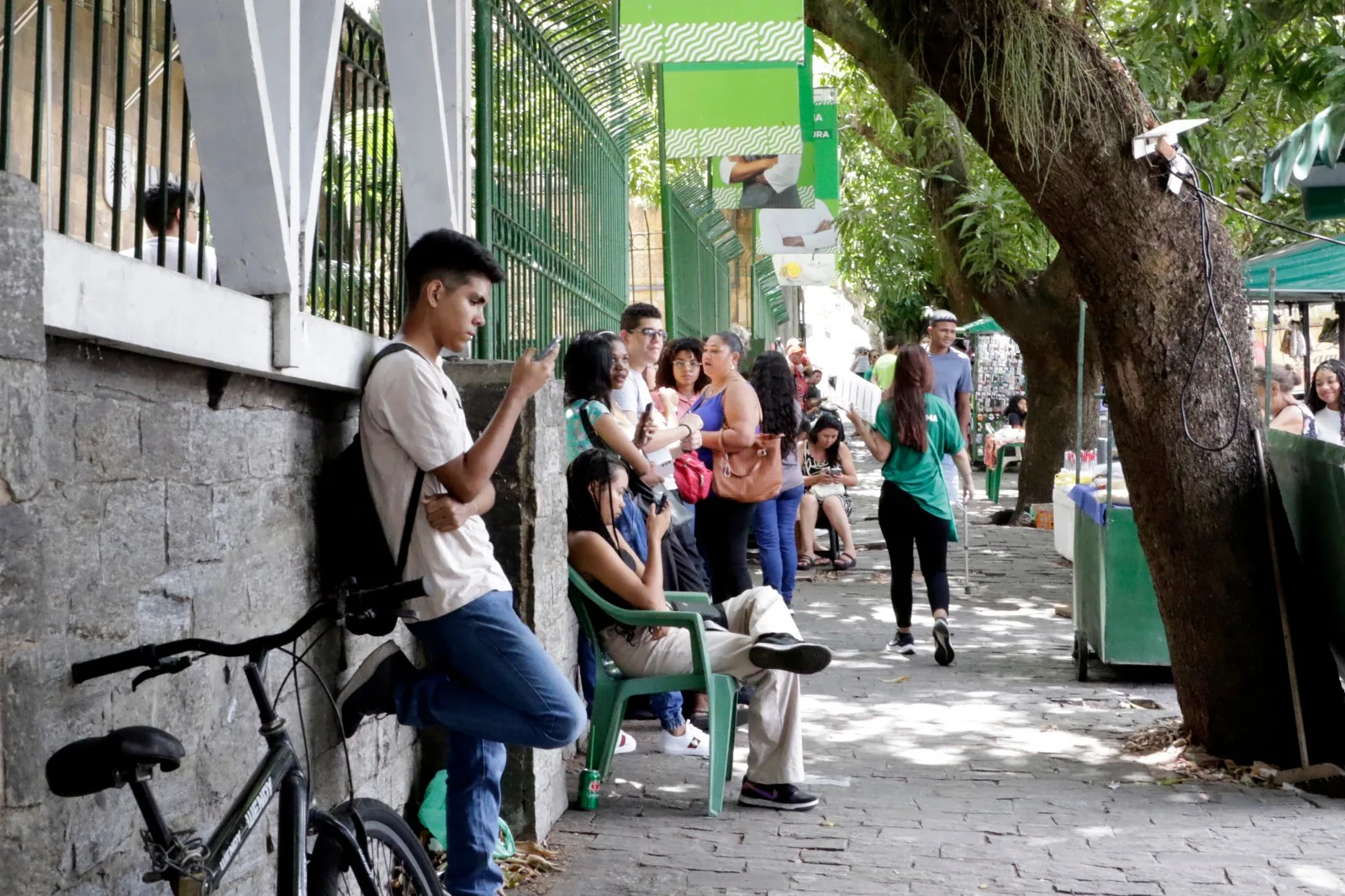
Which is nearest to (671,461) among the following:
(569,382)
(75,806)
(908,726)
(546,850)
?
(569,382)

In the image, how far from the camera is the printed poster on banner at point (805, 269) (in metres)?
23.9

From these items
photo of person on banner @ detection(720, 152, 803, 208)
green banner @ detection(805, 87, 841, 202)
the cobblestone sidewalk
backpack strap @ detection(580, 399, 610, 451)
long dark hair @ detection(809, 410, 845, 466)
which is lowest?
the cobblestone sidewalk

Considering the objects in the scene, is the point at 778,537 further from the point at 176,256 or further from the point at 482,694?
the point at 176,256

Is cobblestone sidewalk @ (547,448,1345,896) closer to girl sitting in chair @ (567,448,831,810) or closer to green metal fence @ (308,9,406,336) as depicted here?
girl sitting in chair @ (567,448,831,810)

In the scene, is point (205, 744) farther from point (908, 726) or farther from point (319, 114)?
point (908, 726)

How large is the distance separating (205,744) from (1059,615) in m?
8.42

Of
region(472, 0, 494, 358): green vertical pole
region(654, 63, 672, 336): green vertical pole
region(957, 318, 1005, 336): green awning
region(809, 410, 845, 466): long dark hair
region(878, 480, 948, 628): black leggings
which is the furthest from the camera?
region(957, 318, 1005, 336): green awning

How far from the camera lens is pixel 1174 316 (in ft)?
20.7

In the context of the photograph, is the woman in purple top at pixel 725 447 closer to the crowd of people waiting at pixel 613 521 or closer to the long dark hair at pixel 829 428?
the crowd of people waiting at pixel 613 521

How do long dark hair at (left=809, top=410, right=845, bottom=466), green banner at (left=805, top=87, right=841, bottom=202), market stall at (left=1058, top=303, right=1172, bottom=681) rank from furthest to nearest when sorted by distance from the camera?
green banner at (left=805, top=87, right=841, bottom=202)
long dark hair at (left=809, top=410, right=845, bottom=466)
market stall at (left=1058, top=303, right=1172, bottom=681)

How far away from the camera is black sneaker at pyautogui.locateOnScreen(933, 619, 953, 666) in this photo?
8.72 meters

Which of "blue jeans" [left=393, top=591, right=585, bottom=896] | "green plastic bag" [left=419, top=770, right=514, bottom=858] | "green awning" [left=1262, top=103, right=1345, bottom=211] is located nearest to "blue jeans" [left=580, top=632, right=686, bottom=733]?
"green plastic bag" [left=419, top=770, right=514, bottom=858]

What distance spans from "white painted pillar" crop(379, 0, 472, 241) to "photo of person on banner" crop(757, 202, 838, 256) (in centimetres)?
1197

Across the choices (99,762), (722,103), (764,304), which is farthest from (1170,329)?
(764,304)
